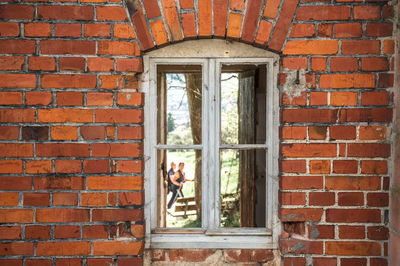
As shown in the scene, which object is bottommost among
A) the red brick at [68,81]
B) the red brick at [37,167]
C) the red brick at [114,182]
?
the red brick at [114,182]

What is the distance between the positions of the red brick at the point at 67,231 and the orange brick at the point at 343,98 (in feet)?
5.86

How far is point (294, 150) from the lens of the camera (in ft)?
5.84

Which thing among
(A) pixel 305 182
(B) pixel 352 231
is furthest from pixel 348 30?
(B) pixel 352 231

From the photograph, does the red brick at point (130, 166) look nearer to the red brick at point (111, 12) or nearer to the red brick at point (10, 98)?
the red brick at point (10, 98)

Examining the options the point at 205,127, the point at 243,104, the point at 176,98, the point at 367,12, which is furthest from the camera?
the point at 243,104

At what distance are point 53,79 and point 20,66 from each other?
214mm

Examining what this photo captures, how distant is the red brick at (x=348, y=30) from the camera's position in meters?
1.74

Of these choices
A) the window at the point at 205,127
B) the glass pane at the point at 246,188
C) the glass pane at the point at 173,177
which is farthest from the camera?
the glass pane at the point at 246,188

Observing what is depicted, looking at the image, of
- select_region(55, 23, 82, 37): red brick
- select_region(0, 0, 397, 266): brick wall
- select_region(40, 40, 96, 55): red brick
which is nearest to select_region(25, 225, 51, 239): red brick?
select_region(0, 0, 397, 266): brick wall

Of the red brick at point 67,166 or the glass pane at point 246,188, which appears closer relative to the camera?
the red brick at point 67,166

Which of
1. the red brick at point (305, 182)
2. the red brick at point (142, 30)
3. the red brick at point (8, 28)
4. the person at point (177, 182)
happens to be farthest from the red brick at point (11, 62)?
the red brick at point (305, 182)

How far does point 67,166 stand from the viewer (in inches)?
70.1

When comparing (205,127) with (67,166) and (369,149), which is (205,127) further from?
(369,149)

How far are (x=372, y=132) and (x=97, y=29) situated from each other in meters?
1.81
